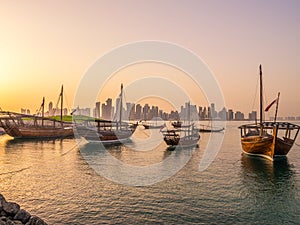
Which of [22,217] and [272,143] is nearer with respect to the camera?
[22,217]

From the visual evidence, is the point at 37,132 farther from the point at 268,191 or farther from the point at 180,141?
the point at 268,191

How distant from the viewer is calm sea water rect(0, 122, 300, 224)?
1688 cm

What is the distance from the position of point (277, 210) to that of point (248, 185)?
7012mm

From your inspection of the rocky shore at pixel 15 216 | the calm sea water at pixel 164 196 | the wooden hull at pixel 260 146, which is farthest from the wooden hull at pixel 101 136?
the rocky shore at pixel 15 216

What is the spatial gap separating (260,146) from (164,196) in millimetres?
26733

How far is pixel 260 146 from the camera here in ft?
138

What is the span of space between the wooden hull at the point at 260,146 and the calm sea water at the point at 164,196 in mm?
6101

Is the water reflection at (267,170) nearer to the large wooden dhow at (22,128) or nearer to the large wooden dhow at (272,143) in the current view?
the large wooden dhow at (272,143)

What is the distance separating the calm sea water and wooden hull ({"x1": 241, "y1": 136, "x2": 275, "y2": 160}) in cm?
610

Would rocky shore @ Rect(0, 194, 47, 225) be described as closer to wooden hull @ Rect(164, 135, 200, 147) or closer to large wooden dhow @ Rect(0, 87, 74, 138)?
wooden hull @ Rect(164, 135, 200, 147)

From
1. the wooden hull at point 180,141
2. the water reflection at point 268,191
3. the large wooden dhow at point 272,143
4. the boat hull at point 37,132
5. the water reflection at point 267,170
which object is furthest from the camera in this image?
the boat hull at point 37,132

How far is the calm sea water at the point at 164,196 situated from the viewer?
16.9 metres

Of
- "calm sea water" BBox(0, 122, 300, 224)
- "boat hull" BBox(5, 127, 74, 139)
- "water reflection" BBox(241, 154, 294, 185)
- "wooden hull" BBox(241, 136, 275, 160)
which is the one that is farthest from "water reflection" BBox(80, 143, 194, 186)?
"boat hull" BBox(5, 127, 74, 139)

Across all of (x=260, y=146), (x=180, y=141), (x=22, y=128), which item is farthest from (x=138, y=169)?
(x=22, y=128)
